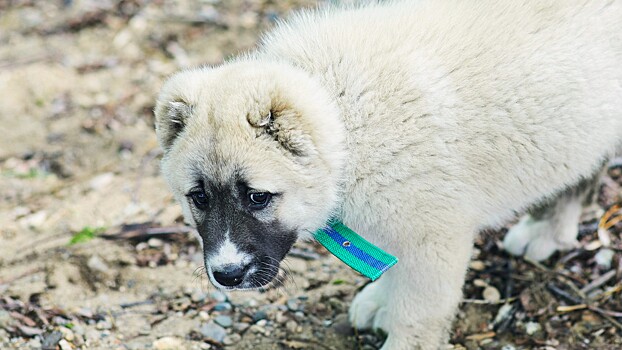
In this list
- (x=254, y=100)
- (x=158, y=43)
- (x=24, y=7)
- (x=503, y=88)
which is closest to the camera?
(x=254, y=100)

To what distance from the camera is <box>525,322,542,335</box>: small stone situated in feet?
13.9

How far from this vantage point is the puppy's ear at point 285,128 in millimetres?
3305

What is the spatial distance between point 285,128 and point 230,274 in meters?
0.69

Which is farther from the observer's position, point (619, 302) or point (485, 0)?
point (619, 302)

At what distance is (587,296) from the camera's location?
14.4 feet

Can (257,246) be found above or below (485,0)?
below

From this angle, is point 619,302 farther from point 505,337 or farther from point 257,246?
point 257,246

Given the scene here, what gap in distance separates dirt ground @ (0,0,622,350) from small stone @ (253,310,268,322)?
1cm

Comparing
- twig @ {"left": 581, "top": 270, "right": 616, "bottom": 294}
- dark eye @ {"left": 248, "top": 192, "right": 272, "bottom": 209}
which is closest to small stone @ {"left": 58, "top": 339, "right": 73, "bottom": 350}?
dark eye @ {"left": 248, "top": 192, "right": 272, "bottom": 209}

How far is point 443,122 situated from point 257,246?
1.03 m

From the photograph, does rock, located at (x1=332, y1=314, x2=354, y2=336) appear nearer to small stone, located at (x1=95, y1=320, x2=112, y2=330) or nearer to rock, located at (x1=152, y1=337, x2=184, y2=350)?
rock, located at (x1=152, y1=337, x2=184, y2=350)

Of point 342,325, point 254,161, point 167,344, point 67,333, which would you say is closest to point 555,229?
point 342,325

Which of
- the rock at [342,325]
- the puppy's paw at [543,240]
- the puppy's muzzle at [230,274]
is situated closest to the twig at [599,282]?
the puppy's paw at [543,240]

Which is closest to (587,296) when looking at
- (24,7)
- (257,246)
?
(257,246)
